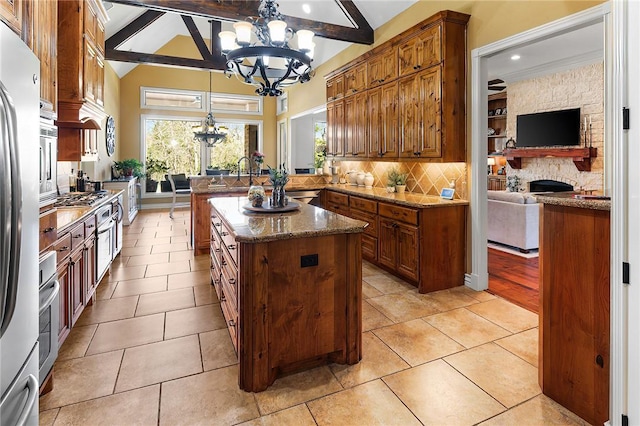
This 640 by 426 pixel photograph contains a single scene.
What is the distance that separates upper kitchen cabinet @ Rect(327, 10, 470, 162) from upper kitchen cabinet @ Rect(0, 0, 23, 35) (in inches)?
135

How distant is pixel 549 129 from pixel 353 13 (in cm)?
493

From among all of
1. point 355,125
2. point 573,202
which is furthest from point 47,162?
point 355,125

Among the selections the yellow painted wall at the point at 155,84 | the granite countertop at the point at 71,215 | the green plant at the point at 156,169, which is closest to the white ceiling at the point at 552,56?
the granite countertop at the point at 71,215

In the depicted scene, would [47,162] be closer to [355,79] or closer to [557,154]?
[355,79]

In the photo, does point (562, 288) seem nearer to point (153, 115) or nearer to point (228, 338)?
point (228, 338)

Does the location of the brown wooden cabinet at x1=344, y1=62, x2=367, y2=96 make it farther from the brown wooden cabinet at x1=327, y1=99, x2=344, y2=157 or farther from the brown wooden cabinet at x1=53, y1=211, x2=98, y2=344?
the brown wooden cabinet at x1=53, y1=211, x2=98, y2=344

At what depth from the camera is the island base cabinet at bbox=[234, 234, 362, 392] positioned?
2137 mm

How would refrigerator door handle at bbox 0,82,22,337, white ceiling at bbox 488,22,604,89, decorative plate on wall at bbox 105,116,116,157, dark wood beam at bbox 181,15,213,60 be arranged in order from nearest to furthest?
refrigerator door handle at bbox 0,82,22,337 → white ceiling at bbox 488,22,604,89 → dark wood beam at bbox 181,15,213,60 → decorative plate on wall at bbox 105,116,116,157

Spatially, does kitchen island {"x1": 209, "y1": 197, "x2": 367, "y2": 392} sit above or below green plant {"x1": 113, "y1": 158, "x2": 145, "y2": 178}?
below

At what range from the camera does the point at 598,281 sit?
1773 mm

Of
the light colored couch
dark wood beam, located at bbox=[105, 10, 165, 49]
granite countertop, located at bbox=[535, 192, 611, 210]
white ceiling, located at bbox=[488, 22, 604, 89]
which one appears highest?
dark wood beam, located at bbox=[105, 10, 165, 49]

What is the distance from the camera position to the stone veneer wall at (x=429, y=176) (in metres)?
4.07

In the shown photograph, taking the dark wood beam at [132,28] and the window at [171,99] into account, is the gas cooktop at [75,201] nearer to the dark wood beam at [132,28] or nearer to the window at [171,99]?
the dark wood beam at [132,28]

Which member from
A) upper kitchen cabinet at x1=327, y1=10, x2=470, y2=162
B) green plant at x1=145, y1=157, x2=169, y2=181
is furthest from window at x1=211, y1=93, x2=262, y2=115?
upper kitchen cabinet at x1=327, y1=10, x2=470, y2=162
